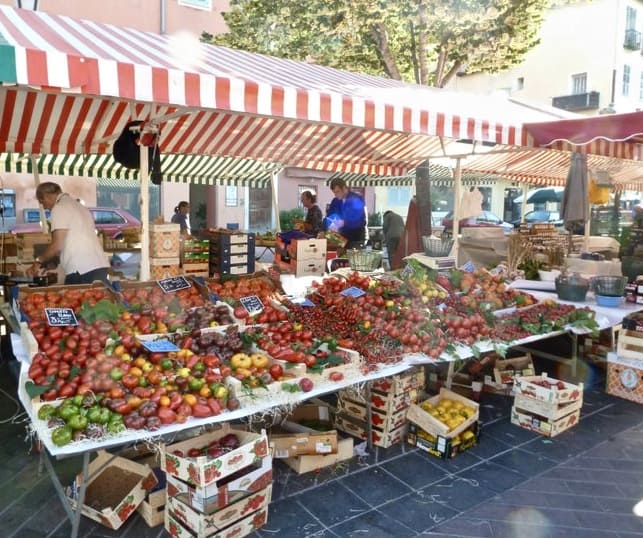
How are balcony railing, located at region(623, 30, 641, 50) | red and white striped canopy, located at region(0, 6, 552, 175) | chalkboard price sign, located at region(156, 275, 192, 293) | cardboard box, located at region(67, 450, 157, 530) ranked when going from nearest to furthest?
cardboard box, located at region(67, 450, 157, 530)
red and white striped canopy, located at region(0, 6, 552, 175)
chalkboard price sign, located at region(156, 275, 192, 293)
balcony railing, located at region(623, 30, 641, 50)

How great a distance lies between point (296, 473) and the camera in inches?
143

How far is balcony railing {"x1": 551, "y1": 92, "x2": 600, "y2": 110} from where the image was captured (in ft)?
86.5

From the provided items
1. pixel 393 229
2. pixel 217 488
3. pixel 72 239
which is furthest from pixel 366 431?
pixel 393 229

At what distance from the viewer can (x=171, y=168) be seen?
32.3 feet

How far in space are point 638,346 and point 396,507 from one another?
3144mm

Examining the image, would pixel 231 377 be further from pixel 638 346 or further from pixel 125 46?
pixel 638 346

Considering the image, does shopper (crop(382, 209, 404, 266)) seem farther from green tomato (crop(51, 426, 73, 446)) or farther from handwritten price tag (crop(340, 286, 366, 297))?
green tomato (crop(51, 426, 73, 446))

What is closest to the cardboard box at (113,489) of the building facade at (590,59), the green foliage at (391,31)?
the green foliage at (391,31)

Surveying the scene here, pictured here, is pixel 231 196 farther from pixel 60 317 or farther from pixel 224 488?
pixel 224 488

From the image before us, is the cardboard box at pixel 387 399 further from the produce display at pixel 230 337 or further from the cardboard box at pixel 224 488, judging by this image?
the cardboard box at pixel 224 488

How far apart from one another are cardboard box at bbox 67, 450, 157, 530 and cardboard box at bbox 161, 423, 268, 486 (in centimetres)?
29

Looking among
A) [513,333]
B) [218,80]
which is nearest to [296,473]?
[513,333]

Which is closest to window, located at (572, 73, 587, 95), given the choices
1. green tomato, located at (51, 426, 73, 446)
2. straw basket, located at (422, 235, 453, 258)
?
straw basket, located at (422, 235, 453, 258)

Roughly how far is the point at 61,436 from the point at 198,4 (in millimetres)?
17097
